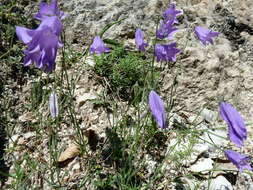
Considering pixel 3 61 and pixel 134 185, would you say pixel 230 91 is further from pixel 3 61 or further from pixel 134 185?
pixel 3 61

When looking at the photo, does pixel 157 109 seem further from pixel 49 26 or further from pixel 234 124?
pixel 49 26

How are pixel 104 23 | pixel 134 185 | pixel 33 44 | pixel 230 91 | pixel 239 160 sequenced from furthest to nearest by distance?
1. pixel 104 23
2. pixel 230 91
3. pixel 134 185
4. pixel 239 160
5. pixel 33 44

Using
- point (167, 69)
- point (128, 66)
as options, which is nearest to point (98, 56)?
point (128, 66)

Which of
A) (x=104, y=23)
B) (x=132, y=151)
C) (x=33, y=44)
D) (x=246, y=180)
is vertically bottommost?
(x=246, y=180)

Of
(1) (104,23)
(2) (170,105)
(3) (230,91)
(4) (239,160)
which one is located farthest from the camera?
(1) (104,23)

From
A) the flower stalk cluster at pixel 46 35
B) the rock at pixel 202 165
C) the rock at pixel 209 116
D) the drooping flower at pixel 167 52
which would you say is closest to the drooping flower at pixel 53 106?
the flower stalk cluster at pixel 46 35

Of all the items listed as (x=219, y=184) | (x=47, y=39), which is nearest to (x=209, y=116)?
(x=219, y=184)

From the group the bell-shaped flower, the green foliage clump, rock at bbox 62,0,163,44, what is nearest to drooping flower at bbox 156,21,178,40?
the green foliage clump
